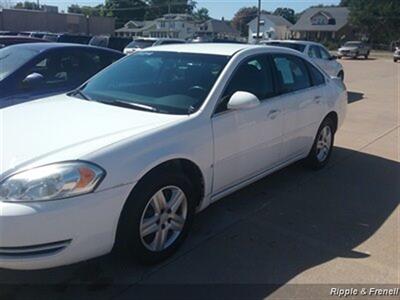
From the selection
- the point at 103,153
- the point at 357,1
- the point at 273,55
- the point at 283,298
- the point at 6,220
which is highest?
the point at 357,1

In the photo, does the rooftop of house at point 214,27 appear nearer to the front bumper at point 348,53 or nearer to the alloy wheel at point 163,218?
the front bumper at point 348,53

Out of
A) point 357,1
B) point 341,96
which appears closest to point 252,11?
point 357,1

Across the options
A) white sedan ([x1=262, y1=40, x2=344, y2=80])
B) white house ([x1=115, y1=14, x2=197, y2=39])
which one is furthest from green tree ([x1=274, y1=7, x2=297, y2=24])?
white sedan ([x1=262, y1=40, x2=344, y2=80])

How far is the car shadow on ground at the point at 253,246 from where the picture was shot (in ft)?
9.87

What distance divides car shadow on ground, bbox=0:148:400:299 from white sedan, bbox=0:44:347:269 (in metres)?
0.24

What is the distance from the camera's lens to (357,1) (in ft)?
243

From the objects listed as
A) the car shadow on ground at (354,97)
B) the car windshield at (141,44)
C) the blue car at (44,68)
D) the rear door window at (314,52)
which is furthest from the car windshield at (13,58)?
the car windshield at (141,44)

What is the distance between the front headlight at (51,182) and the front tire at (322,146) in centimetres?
342

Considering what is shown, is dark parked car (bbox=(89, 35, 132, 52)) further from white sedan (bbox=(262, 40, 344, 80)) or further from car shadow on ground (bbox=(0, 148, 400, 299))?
car shadow on ground (bbox=(0, 148, 400, 299))

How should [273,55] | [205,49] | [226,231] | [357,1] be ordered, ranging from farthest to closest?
[357,1] → [273,55] → [205,49] → [226,231]

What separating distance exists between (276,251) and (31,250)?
74.5 inches

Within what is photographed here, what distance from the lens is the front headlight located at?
2598 millimetres

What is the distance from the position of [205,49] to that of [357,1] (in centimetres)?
7829

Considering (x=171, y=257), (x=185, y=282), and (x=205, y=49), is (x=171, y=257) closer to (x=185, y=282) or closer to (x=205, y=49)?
(x=185, y=282)
